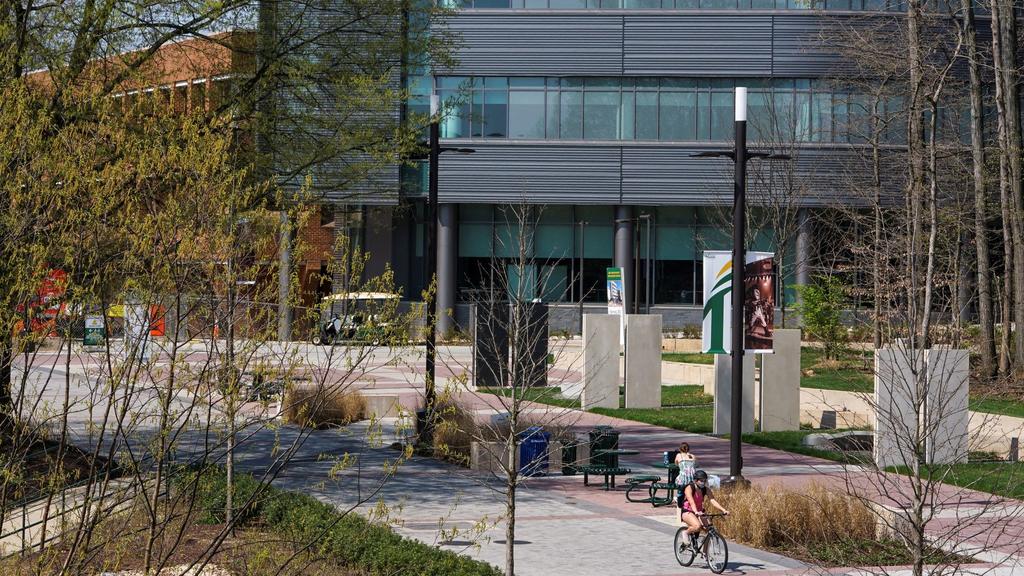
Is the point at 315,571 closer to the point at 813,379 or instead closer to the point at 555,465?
the point at 555,465

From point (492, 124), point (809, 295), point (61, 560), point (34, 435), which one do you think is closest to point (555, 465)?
point (61, 560)

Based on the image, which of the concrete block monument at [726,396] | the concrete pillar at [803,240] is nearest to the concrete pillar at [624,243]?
the concrete pillar at [803,240]

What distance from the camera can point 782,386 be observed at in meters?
27.4

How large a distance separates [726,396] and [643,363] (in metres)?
4.86

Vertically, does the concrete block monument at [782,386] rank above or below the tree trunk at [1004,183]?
below

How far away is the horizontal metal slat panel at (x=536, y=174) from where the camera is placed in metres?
56.3

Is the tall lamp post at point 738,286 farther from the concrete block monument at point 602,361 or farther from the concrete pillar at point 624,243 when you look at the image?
the concrete pillar at point 624,243

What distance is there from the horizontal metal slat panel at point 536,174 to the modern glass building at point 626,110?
56 mm

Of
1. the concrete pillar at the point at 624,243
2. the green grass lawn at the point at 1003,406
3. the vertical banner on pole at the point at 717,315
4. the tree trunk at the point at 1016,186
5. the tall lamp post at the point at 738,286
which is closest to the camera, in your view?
the tall lamp post at the point at 738,286

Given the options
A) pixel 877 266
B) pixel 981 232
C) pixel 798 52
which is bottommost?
pixel 877 266

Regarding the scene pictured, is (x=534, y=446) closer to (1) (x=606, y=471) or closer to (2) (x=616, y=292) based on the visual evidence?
(1) (x=606, y=471)

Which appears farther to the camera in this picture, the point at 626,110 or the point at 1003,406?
the point at 626,110

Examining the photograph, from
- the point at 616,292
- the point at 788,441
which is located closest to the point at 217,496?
the point at 788,441

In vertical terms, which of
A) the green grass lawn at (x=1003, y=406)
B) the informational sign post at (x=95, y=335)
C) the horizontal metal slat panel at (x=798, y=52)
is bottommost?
the green grass lawn at (x=1003, y=406)
